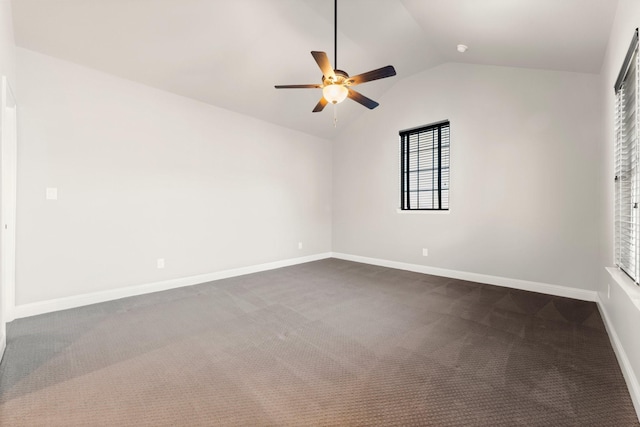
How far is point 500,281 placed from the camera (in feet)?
12.8

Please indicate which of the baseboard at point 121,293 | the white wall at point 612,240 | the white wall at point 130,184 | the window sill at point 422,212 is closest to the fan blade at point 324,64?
the white wall at point 612,240

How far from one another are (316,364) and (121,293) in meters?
2.86

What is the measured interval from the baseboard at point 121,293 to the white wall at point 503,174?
2578mm

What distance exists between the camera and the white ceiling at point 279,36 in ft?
8.43

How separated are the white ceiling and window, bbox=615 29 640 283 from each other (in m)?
0.64

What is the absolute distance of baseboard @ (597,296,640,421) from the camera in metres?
1.55

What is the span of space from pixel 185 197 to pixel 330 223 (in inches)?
125

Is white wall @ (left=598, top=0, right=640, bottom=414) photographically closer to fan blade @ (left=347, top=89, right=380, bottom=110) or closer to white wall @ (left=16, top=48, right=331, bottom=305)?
fan blade @ (left=347, top=89, right=380, bottom=110)

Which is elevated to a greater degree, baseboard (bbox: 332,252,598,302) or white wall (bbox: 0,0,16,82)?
Answer: white wall (bbox: 0,0,16,82)

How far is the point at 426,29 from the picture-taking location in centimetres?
354

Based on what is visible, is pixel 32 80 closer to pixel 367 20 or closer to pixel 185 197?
pixel 185 197

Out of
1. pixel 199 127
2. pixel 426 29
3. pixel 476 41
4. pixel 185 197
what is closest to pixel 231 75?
pixel 199 127

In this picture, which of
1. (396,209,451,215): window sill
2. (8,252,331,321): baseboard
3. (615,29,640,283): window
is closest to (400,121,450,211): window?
(396,209,451,215): window sill

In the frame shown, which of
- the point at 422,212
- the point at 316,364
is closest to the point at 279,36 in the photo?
the point at 422,212
